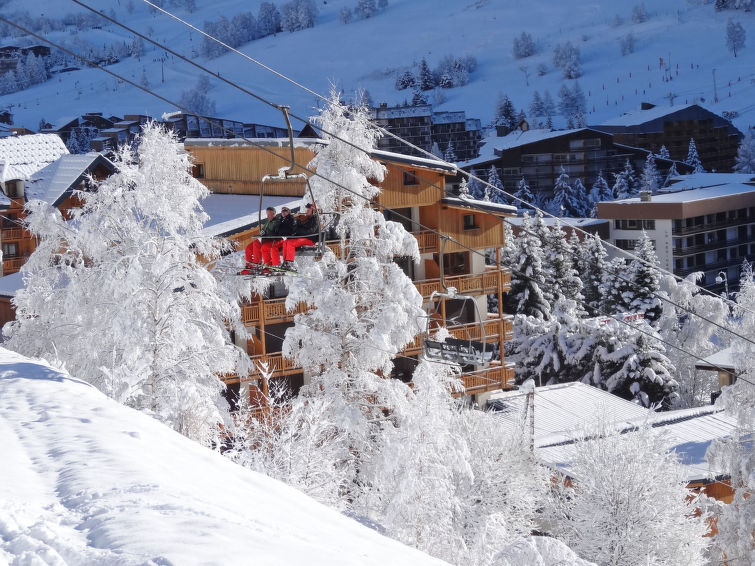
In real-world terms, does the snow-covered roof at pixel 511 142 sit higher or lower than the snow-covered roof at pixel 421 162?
higher

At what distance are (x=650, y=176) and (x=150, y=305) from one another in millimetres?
84979

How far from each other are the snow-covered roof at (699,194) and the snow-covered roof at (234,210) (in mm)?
45133

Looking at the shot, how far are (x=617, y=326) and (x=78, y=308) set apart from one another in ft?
84.2

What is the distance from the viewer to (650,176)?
9912 cm

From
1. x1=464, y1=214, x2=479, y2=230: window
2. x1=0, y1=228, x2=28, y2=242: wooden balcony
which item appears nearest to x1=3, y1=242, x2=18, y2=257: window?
x1=0, y1=228, x2=28, y2=242: wooden balcony

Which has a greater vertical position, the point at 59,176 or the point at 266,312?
the point at 59,176

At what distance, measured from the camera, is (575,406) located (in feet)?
110

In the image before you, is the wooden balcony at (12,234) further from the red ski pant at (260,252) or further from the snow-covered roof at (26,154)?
the red ski pant at (260,252)

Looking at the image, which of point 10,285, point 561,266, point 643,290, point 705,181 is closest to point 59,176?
point 10,285

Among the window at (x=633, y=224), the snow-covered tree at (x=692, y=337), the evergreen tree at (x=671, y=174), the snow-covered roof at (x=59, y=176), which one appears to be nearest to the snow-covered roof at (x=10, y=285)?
the snow-covered roof at (x=59, y=176)

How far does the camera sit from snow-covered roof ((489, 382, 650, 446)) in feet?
102

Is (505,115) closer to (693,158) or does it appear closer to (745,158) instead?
(745,158)

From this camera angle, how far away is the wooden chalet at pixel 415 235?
1102 inches

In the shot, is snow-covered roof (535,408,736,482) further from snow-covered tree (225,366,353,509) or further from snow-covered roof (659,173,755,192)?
snow-covered roof (659,173,755,192)
